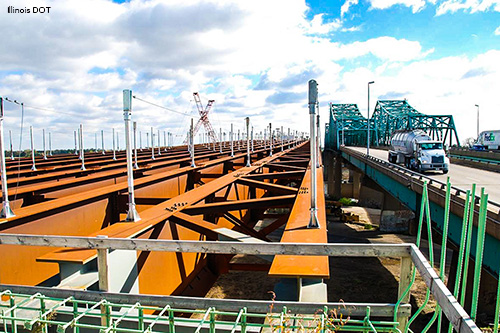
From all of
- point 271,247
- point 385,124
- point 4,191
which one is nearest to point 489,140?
point 385,124

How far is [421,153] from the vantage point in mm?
23047

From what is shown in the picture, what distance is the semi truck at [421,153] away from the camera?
22.7 m

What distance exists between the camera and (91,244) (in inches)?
145

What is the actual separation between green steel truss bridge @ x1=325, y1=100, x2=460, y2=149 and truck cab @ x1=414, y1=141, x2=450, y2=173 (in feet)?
109

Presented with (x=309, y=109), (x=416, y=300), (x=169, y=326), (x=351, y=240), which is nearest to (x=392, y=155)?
(x=351, y=240)

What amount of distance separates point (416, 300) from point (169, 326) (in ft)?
67.0

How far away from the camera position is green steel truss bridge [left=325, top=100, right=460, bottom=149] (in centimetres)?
6412

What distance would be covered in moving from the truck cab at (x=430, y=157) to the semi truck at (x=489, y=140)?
4874 cm

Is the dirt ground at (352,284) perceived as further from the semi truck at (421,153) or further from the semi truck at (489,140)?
the semi truck at (489,140)

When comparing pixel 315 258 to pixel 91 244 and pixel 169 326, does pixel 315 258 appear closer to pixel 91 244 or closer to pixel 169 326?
pixel 169 326

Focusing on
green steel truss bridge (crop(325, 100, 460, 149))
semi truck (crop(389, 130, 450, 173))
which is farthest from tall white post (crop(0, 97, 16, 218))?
green steel truss bridge (crop(325, 100, 460, 149))

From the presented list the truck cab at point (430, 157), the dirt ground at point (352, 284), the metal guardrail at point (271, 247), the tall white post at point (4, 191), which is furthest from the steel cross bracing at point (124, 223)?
the truck cab at point (430, 157)

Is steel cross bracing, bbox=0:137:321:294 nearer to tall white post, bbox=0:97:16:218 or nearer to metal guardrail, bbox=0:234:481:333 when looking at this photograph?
tall white post, bbox=0:97:16:218

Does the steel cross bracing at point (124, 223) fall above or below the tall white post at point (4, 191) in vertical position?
below
